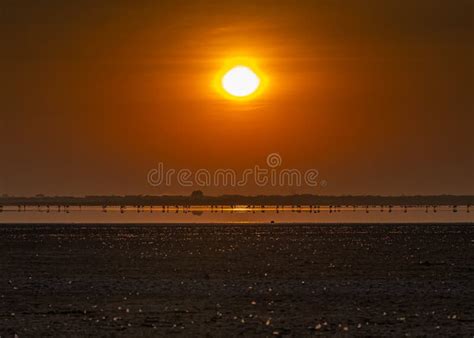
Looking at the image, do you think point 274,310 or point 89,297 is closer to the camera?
point 274,310

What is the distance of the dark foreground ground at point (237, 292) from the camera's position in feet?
190

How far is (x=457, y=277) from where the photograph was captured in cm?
9125

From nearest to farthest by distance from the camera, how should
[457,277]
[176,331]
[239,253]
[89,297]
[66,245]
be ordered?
[176,331], [89,297], [457,277], [239,253], [66,245]

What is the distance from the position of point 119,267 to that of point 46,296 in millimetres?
29864

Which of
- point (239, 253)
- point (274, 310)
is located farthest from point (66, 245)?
point (274, 310)

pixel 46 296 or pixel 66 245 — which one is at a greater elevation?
pixel 66 245

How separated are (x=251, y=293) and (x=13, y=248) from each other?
72.2 m

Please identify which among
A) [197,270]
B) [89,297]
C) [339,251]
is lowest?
[89,297]

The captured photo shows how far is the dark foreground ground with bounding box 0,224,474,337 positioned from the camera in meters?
57.8

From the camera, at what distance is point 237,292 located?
251 ft

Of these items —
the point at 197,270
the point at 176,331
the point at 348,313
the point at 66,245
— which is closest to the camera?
the point at 176,331

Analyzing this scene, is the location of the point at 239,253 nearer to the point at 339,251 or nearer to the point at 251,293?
the point at 339,251

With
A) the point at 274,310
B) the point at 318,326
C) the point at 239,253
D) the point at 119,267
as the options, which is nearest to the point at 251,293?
the point at 274,310

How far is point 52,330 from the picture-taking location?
184 feet
